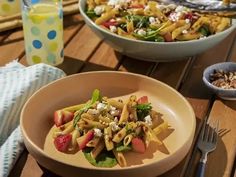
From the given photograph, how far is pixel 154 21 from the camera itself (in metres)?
1.36

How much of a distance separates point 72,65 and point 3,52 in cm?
20

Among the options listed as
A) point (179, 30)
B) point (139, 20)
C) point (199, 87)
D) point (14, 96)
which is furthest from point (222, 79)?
point (14, 96)

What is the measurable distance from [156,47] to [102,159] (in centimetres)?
39

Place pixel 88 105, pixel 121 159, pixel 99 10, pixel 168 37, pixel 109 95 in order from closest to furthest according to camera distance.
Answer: pixel 121 159
pixel 88 105
pixel 109 95
pixel 168 37
pixel 99 10

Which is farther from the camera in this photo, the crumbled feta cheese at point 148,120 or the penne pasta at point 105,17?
the penne pasta at point 105,17

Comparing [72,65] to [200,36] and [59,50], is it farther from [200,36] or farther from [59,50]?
[200,36]

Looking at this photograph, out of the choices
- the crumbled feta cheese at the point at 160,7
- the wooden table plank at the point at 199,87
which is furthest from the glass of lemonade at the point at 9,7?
the wooden table plank at the point at 199,87

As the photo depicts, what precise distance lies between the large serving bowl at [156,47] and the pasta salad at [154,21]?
3 centimetres

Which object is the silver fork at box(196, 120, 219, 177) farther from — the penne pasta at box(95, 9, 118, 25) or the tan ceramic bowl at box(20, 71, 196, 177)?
the penne pasta at box(95, 9, 118, 25)

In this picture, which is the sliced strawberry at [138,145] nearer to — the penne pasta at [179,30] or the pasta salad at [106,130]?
the pasta salad at [106,130]

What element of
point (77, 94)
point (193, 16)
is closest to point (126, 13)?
point (193, 16)

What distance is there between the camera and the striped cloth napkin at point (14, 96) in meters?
1.04

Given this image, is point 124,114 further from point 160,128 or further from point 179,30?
point 179,30

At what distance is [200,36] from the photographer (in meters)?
1.34
